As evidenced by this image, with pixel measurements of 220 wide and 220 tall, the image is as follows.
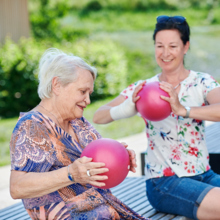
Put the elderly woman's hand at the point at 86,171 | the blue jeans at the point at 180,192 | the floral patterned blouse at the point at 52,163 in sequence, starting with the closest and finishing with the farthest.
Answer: the elderly woman's hand at the point at 86,171 → the floral patterned blouse at the point at 52,163 → the blue jeans at the point at 180,192

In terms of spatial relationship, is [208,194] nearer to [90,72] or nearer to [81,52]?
[90,72]

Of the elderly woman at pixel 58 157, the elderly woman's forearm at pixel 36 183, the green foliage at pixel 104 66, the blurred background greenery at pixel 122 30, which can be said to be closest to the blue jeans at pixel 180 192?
the elderly woman at pixel 58 157

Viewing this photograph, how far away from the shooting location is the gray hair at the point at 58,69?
2451 mm

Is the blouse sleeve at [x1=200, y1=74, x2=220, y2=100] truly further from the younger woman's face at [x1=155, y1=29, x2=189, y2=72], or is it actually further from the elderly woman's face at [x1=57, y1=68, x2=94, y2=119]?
the elderly woman's face at [x1=57, y1=68, x2=94, y2=119]

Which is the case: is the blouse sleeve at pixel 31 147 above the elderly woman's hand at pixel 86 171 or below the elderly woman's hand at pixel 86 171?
above

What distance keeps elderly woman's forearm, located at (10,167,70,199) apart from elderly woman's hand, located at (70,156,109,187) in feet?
0.20

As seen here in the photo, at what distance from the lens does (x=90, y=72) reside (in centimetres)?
255

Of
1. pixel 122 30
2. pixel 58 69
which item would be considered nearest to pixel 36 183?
pixel 58 69

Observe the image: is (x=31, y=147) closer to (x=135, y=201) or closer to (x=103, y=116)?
(x=103, y=116)

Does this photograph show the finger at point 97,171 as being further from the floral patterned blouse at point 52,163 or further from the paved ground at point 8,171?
the paved ground at point 8,171

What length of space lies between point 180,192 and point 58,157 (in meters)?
1.05

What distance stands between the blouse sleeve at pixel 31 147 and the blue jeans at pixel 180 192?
3.56 ft

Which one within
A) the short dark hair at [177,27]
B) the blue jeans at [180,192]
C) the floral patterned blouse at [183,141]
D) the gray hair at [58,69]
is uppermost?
the short dark hair at [177,27]

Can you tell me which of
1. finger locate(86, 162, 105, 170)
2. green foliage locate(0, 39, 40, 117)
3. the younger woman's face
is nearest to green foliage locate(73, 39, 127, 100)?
green foliage locate(0, 39, 40, 117)
